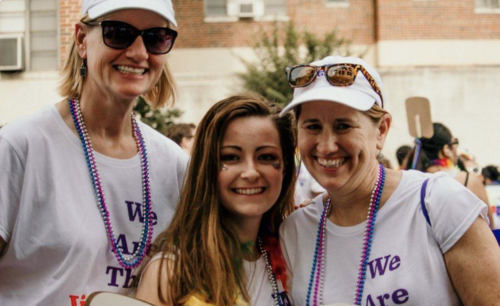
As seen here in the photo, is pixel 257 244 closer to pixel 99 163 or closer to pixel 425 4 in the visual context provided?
pixel 99 163

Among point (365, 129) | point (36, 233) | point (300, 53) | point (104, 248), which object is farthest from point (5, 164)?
point (300, 53)

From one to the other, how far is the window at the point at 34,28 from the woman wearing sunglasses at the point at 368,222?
672 cm

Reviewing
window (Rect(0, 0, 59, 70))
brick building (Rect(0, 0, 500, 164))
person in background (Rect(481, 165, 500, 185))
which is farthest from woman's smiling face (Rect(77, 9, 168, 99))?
brick building (Rect(0, 0, 500, 164))

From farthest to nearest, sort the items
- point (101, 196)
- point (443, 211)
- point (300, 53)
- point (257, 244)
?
1. point (300, 53)
2. point (257, 244)
3. point (101, 196)
4. point (443, 211)

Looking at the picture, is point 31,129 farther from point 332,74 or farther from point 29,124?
point 332,74

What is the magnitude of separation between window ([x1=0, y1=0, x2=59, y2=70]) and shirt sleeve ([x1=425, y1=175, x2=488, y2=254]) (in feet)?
23.5

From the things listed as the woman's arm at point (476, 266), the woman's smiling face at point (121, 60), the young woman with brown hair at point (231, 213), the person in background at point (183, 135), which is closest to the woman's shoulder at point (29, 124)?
the woman's smiling face at point (121, 60)

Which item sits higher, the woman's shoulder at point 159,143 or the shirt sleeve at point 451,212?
the woman's shoulder at point 159,143

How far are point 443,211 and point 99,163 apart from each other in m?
1.38

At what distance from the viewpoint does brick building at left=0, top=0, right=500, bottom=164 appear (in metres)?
14.7

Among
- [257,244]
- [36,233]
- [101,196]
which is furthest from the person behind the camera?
[257,244]

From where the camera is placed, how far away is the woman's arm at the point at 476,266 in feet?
6.88

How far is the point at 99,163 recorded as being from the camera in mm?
2529

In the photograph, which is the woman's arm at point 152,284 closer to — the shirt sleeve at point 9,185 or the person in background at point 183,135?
the shirt sleeve at point 9,185
